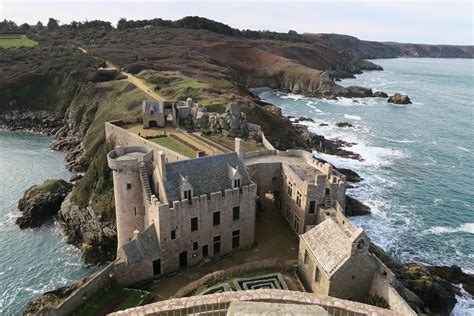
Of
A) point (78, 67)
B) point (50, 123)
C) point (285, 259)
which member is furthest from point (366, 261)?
point (78, 67)

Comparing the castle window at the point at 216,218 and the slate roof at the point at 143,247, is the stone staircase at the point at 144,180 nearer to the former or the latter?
the slate roof at the point at 143,247

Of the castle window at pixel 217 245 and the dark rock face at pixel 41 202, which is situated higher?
the castle window at pixel 217 245

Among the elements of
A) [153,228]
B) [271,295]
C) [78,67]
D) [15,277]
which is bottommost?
[15,277]

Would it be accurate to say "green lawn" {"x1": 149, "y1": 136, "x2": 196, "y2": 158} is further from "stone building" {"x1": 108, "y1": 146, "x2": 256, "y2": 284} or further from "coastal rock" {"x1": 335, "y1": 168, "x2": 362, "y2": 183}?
"coastal rock" {"x1": 335, "y1": 168, "x2": 362, "y2": 183}

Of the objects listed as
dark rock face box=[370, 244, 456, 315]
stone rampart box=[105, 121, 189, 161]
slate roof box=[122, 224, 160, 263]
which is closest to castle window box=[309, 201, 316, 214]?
dark rock face box=[370, 244, 456, 315]

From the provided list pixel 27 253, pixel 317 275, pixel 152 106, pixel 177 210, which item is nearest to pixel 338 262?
pixel 317 275

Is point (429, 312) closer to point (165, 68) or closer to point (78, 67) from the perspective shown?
point (165, 68)

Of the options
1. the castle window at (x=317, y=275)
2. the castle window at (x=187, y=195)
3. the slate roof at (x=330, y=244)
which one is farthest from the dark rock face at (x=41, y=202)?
the castle window at (x=317, y=275)

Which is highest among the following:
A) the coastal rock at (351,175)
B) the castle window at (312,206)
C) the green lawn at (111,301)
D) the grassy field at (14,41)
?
the grassy field at (14,41)
